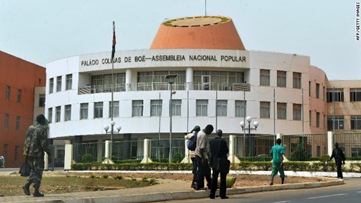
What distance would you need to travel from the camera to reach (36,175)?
42.7 feet

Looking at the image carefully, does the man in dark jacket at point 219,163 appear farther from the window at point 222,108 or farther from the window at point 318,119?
the window at point 318,119

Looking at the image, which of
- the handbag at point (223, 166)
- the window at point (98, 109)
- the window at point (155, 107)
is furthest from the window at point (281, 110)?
the handbag at point (223, 166)

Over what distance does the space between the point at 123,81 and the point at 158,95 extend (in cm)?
490

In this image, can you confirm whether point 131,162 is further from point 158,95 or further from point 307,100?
point 307,100

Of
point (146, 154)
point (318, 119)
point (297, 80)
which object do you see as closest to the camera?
point (146, 154)

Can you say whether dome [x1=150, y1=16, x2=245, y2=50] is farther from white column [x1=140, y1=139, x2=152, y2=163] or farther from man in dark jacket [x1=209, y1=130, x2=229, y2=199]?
man in dark jacket [x1=209, y1=130, x2=229, y2=199]

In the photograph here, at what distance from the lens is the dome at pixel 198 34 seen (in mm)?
59469

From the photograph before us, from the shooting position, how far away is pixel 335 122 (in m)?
67.5

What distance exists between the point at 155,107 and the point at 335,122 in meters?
22.6

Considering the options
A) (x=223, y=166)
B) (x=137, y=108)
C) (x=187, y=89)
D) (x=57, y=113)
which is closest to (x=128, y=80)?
(x=137, y=108)

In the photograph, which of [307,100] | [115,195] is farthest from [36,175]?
[307,100]

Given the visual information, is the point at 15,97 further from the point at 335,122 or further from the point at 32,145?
the point at 32,145

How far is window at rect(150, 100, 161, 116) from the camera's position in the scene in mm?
56594

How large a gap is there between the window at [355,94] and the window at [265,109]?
1426 cm
